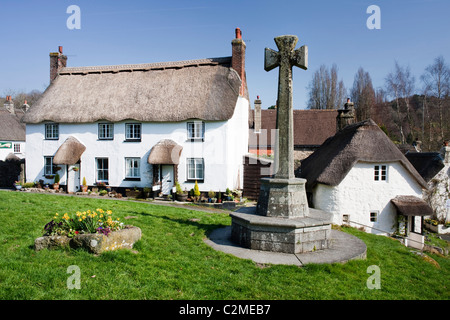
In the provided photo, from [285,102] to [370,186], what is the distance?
40.7 ft

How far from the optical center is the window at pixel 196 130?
2031cm

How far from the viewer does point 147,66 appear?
23.7 metres

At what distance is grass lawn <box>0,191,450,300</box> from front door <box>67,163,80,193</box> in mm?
15123

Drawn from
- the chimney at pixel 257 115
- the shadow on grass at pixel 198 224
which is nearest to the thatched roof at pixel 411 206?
the shadow on grass at pixel 198 224

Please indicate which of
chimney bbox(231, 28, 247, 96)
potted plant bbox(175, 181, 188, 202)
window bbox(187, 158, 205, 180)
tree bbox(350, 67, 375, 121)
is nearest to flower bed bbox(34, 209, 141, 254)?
potted plant bbox(175, 181, 188, 202)

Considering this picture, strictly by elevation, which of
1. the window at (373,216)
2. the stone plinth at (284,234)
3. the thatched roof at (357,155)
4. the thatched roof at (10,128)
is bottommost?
the window at (373,216)

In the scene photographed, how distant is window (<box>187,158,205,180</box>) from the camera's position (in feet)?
67.0

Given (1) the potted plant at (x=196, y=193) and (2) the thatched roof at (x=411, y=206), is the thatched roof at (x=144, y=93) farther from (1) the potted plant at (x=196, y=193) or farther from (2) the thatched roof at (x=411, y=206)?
(2) the thatched roof at (x=411, y=206)

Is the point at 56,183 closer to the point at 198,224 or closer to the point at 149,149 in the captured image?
the point at 149,149

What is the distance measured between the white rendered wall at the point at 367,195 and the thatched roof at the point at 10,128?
112 feet

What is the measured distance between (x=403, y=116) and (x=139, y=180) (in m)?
38.4

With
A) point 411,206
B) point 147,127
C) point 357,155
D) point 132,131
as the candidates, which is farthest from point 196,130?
point 411,206

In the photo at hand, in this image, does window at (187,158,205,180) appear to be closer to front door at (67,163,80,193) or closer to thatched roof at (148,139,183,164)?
thatched roof at (148,139,183,164)
